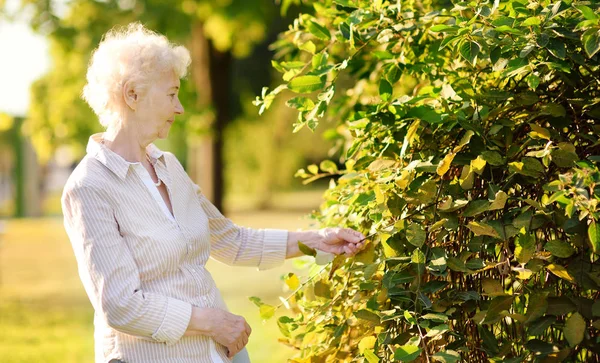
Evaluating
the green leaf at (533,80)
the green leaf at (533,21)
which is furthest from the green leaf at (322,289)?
the green leaf at (533,21)

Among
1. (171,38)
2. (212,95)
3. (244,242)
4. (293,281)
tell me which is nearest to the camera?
(293,281)

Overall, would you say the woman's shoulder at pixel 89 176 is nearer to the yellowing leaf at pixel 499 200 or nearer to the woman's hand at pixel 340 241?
the woman's hand at pixel 340 241

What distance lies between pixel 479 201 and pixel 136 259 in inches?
36.7

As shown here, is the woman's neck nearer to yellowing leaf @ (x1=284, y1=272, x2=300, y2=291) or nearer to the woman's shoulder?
the woman's shoulder

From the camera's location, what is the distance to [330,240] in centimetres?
254

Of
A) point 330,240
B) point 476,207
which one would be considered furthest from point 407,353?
point 330,240

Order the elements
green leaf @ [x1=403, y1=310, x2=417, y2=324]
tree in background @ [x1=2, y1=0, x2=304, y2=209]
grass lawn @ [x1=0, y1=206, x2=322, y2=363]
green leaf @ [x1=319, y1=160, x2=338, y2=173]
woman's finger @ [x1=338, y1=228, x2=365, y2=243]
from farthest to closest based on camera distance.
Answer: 1. tree in background @ [x1=2, y1=0, x2=304, y2=209]
2. grass lawn @ [x1=0, y1=206, x2=322, y2=363]
3. green leaf @ [x1=319, y1=160, x2=338, y2=173]
4. woman's finger @ [x1=338, y1=228, x2=365, y2=243]
5. green leaf @ [x1=403, y1=310, x2=417, y2=324]

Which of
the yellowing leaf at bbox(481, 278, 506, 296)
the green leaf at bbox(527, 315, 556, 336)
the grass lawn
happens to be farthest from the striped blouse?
the green leaf at bbox(527, 315, 556, 336)

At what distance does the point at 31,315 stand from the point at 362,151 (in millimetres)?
9064

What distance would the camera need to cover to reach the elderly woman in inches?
85.0

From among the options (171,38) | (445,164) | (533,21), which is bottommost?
(171,38)

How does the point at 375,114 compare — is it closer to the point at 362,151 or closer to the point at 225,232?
the point at 362,151

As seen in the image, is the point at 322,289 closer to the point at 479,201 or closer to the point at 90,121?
the point at 479,201

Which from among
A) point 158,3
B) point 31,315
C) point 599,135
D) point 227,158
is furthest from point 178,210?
point 227,158
